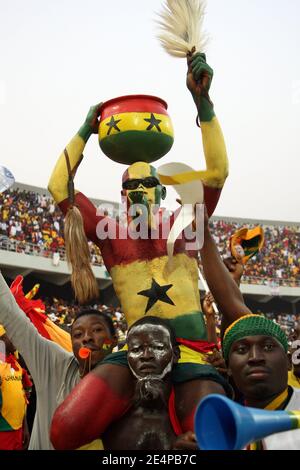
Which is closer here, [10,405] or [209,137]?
[209,137]

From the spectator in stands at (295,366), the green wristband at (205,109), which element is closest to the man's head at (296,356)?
the spectator in stands at (295,366)

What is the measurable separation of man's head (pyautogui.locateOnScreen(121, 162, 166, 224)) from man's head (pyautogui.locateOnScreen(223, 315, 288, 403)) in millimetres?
1018

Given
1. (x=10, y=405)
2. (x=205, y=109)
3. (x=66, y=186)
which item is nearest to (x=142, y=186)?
(x=66, y=186)

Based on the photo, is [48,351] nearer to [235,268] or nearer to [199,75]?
A: [235,268]

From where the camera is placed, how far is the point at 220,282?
2791mm

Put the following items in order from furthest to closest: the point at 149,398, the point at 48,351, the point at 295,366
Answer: the point at 295,366
the point at 48,351
the point at 149,398

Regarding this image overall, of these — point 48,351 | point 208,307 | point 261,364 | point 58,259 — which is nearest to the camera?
point 261,364

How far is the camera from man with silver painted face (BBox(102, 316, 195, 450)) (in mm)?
2436

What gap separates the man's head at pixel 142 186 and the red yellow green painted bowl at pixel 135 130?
85 millimetres

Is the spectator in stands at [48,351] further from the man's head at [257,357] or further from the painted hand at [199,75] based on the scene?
the painted hand at [199,75]

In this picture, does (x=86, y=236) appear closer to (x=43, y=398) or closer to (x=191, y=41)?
(x=43, y=398)

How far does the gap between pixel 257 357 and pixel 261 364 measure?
3 cm

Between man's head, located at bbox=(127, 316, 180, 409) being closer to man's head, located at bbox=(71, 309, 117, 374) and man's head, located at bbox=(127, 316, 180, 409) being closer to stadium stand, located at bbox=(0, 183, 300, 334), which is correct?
man's head, located at bbox=(71, 309, 117, 374)

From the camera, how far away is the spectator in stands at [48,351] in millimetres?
2971
